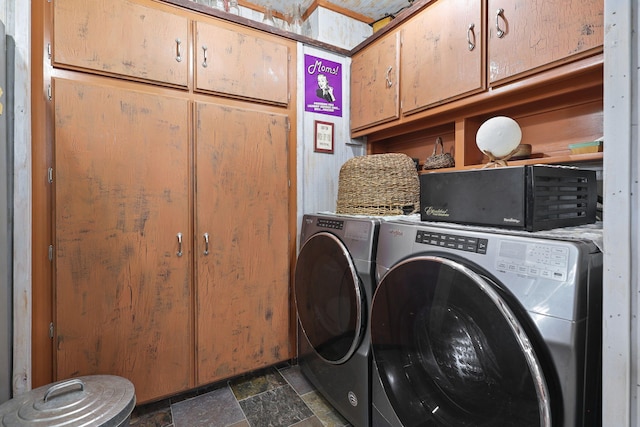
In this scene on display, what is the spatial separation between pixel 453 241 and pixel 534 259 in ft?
0.80

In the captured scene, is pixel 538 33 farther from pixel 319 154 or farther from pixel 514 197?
pixel 319 154

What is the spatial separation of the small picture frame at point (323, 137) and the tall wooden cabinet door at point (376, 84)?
0.20 meters

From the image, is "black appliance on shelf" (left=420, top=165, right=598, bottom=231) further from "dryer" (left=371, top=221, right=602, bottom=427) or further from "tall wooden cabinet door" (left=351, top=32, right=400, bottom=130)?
"tall wooden cabinet door" (left=351, top=32, right=400, bottom=130)

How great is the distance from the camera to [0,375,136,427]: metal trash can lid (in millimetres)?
1025

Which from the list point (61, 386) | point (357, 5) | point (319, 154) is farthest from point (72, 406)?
point (357, 5)

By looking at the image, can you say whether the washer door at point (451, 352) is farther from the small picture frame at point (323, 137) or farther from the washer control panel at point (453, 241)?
the small picture frame at point (323, 137)

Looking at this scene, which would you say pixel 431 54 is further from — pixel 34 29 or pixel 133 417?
pixel 133 417

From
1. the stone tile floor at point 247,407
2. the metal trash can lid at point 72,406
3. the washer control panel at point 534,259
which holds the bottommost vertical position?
the stone tile floor at point 247,407

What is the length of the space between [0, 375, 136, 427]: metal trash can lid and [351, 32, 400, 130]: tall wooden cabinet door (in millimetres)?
1999

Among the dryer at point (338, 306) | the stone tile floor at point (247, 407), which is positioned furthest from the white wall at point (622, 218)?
the stone tile floor at point (247, 407)

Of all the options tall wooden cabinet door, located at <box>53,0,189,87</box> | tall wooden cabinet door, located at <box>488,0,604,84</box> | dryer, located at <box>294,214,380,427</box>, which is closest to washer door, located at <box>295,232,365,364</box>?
dryer, located at <box>294,214,380,427</box>

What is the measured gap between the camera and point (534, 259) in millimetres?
802

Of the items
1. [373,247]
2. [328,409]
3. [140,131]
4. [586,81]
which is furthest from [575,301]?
[140,131]

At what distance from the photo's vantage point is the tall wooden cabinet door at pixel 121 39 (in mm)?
1454
